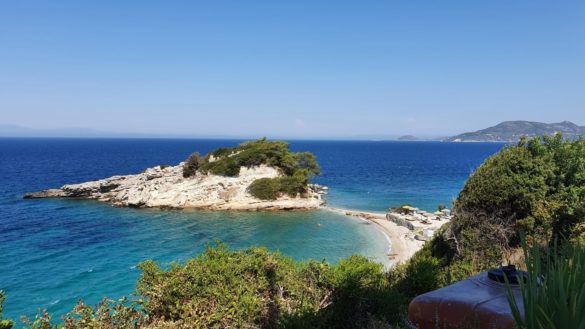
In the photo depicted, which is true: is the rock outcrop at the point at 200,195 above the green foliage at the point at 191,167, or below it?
below

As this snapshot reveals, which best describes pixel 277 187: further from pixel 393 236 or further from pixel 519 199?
pixel 519 199

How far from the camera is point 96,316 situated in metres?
8.02

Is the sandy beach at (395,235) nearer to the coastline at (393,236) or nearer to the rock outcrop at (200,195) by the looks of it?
the coastline at (393,236)

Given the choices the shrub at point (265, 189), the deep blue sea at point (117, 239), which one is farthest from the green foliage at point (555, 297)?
the shrub at point (265, 189)

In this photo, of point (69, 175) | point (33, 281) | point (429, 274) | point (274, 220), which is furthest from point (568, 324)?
point (69, 175)

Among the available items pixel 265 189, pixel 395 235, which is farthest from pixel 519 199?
pixel 265 189

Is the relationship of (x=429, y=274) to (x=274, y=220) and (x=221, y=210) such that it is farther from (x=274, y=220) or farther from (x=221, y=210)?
(x=221, y=210)

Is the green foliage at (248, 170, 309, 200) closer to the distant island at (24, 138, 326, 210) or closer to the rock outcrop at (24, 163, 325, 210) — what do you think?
the distant island at (24, 138, 326, 210)

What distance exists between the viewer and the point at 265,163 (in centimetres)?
5334

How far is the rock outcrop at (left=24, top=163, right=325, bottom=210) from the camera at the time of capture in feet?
153

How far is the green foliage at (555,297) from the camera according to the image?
6.94 feet

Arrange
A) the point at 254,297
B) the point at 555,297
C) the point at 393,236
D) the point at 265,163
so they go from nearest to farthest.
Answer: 1. the point at 555,297
2. the point at 254,297
3. the point at 393,236
4. the point at 265,163

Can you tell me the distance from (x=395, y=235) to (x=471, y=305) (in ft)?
105

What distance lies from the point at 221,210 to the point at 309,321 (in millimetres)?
38401
